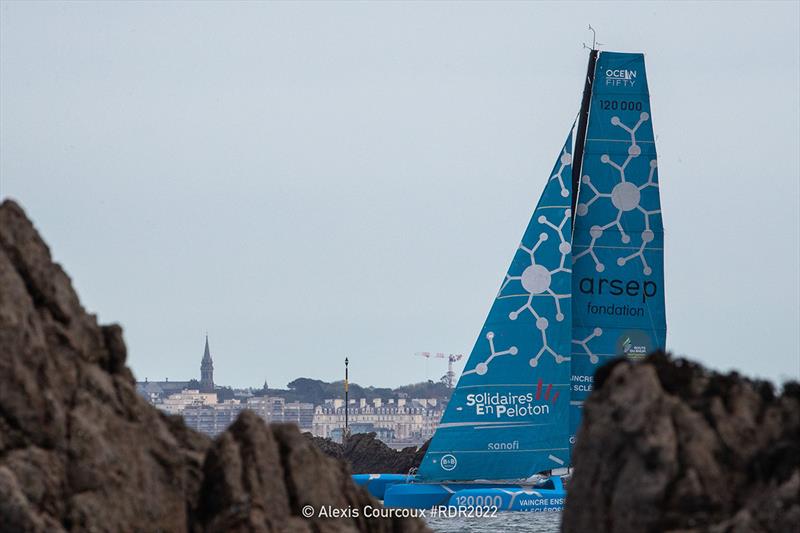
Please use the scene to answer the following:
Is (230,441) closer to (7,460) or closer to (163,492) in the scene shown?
(163,492)

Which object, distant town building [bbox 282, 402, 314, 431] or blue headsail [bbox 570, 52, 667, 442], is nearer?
blue headsail [bbox 570, 52, 667, 442]

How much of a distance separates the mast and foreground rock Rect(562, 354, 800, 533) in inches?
654

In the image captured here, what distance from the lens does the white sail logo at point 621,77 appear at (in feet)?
91.1

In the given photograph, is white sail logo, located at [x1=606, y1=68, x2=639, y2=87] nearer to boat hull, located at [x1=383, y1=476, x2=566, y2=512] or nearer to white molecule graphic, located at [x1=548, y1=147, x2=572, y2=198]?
white molecule graphic, located at [x1=548, y1=147, x2=572, y2=198]

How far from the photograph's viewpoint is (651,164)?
2778cm

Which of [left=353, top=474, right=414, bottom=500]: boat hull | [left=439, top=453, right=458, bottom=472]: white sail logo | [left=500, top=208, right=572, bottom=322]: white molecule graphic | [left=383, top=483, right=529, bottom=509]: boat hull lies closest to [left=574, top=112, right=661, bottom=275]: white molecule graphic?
[left=500, top=208, right=572, bottom=322]: white molecule graphic

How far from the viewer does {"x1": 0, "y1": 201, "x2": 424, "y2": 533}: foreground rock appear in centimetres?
1128

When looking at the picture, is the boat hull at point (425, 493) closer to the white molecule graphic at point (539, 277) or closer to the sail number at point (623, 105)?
the white molecule graphic at point (539, 277)

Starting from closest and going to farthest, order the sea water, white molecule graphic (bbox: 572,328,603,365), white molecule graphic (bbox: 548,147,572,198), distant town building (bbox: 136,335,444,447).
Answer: the sea water, white molecule graphic (bbox: 548,147,572,198), white molecule graphic (bbox: 572,328,603,365), distant town building (bbox: 136,335,444,447)

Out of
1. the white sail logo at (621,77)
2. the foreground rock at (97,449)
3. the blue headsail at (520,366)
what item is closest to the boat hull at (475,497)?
the blue headsail at (520,366)

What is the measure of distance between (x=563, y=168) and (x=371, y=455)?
38838mm

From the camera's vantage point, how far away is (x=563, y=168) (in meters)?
27.9

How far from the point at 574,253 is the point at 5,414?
705 inches

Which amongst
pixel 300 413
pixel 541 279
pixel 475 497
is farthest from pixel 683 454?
pixel 300 413
